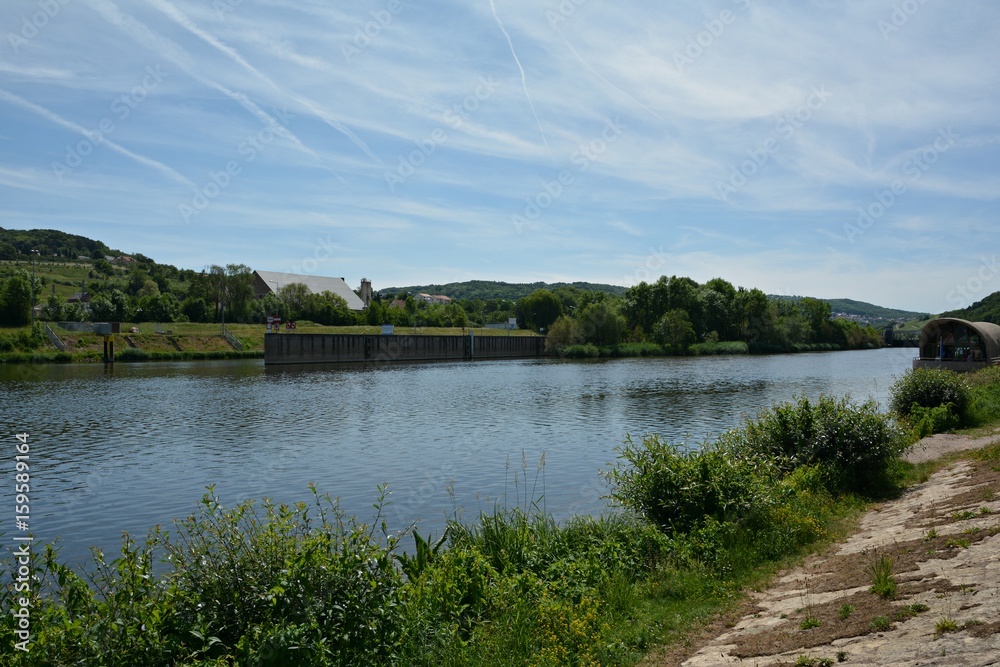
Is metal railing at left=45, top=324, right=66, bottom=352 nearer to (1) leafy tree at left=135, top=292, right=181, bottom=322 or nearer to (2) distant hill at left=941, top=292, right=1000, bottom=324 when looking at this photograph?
(1) leafy tree at left=135, top=292, right=181, bottom=322

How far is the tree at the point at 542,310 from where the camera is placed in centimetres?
15412

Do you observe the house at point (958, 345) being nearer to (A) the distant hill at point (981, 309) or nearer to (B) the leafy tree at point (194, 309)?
(A) the distant hill at point (981, 309)

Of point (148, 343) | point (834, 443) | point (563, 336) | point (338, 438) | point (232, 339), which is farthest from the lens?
point (563, 336)

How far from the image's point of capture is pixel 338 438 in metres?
29.0

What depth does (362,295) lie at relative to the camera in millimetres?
176000

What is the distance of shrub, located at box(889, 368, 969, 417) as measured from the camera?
2400cm

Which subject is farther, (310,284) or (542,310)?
(310,284)

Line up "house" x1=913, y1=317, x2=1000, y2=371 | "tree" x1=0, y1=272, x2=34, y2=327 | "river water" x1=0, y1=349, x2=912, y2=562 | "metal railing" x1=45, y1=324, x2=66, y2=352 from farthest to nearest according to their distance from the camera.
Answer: "tree" x1=0, y1=272, x2=34, y2=327, "metal railing" x1=45, y1=324, x2=66, y2=352, "house" x1=913, y1=317, x2=1000, y2=371, "river water" x1=0, y1=349, x2=912, y2=562

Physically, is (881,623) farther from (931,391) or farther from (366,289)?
(366,289)

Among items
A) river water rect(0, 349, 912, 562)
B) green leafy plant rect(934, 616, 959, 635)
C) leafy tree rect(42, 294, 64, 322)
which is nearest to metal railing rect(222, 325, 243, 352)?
leafy tree rect(42, 294, 64, 322)

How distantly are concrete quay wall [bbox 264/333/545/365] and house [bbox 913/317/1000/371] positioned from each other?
74.1 meters

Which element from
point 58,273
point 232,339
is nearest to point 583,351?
point 232,339

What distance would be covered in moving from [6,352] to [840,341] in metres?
149

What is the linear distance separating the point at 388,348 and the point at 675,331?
50.0 metres
